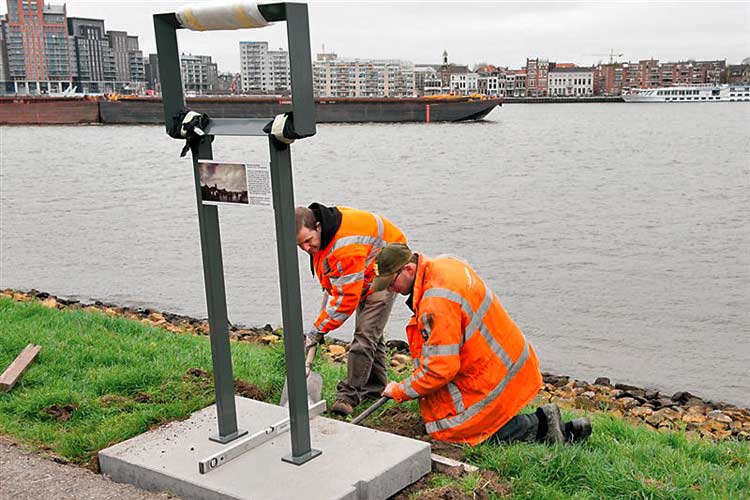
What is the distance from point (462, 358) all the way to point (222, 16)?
7.71ft

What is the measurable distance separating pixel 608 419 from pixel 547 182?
25525 millimetres

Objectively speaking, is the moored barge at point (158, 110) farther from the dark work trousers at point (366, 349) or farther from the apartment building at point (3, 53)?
the dark work trousers at point (366, 349)

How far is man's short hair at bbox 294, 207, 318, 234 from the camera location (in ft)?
17.0

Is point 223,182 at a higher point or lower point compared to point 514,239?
higher

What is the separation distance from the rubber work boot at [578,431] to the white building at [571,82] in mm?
177847

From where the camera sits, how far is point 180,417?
5.38 m

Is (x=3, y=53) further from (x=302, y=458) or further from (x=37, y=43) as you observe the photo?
(x=302, y=458)

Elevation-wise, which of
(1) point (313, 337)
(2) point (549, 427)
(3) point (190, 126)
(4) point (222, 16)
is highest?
(4) point (222, 16)

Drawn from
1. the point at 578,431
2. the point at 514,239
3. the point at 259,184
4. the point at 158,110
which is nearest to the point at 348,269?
the point at 259,184

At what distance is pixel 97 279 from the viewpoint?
16.7 meters

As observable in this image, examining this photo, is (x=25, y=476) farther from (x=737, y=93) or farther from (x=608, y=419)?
(x=737, y=93)

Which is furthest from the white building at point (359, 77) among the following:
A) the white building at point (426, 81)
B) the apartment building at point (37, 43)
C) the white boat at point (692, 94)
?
the apartment building at point (37, 43)

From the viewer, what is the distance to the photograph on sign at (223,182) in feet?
13.6

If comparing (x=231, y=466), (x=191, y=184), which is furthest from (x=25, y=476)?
(x=191, y=184)
